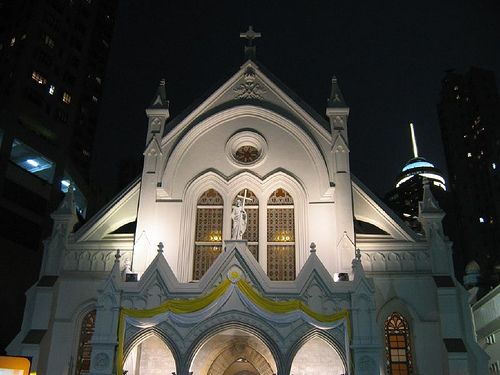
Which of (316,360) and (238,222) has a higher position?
(238,222)

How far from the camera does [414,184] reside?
91000 mm

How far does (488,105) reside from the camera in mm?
87938

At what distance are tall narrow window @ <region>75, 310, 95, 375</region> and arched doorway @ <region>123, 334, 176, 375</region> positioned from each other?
2.17m

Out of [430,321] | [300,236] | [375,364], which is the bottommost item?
[375,364]

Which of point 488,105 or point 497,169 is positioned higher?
point 488,105

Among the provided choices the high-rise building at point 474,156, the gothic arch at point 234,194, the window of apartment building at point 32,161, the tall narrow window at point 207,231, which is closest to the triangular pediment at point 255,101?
the gothic arch at point 234,194

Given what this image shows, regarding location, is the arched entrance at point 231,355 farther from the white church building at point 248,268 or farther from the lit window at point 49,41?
the lit window at point 49,41

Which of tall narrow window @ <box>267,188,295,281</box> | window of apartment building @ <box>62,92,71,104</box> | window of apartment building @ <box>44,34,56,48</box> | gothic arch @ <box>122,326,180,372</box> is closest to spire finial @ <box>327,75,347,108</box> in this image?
tall narrow window @ <box>267,188,295,281</box>

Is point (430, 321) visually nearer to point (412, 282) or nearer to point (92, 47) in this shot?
point (412, 282)

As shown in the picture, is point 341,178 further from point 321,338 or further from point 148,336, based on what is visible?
point 148,336

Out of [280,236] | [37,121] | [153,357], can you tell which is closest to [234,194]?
[280,236]

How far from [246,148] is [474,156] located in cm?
7106

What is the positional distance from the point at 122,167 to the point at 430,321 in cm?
6063

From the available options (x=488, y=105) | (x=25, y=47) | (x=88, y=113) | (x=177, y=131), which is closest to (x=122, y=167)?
(x=88, y=113)
